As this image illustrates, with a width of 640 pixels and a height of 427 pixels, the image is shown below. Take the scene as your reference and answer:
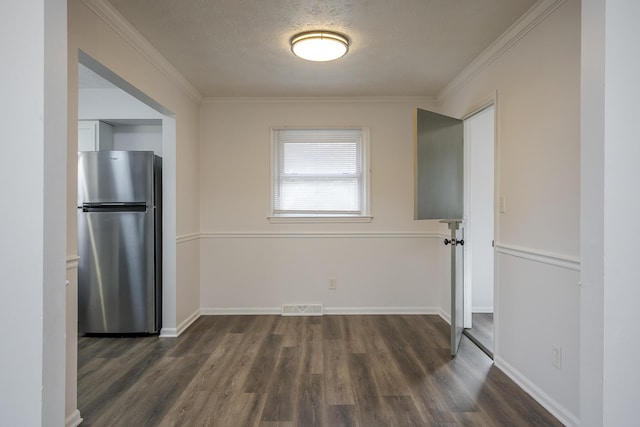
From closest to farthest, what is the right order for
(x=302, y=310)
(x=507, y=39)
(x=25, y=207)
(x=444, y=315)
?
(x=25, y=207), (x=507, y=39), (x=444, y=315), (x=302, y=310)

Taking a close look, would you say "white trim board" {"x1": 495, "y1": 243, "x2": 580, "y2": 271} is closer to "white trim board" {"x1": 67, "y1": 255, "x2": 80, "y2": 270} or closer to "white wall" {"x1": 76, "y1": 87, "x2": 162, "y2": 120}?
"white trim board" {"x1": 67, "y1": 255, "x2": 80, "y2": 270}

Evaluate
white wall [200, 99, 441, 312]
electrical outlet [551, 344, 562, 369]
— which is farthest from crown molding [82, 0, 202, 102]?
electrical outlet [551, 344, 562, 369]

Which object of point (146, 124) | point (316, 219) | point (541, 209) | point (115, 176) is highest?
point (146, 124)

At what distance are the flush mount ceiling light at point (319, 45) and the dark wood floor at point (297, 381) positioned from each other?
2.34m

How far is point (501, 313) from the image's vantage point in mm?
2549

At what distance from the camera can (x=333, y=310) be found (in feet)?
12.7

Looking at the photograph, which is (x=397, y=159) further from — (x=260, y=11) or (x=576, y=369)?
(x=576, y=369)

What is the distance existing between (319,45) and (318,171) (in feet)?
5.29

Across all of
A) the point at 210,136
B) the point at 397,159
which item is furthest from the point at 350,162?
the point at 210,136

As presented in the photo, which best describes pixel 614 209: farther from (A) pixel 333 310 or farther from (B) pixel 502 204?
(A) pixel 333 310

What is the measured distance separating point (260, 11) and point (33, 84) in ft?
5.03

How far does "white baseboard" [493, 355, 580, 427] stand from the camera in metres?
Answer: 1.83

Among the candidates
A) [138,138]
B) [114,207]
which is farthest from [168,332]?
[138,138]

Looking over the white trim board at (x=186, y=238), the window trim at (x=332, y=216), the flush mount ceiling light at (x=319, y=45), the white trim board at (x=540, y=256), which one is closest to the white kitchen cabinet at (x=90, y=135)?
the white trim board at (x=186, y=238)
